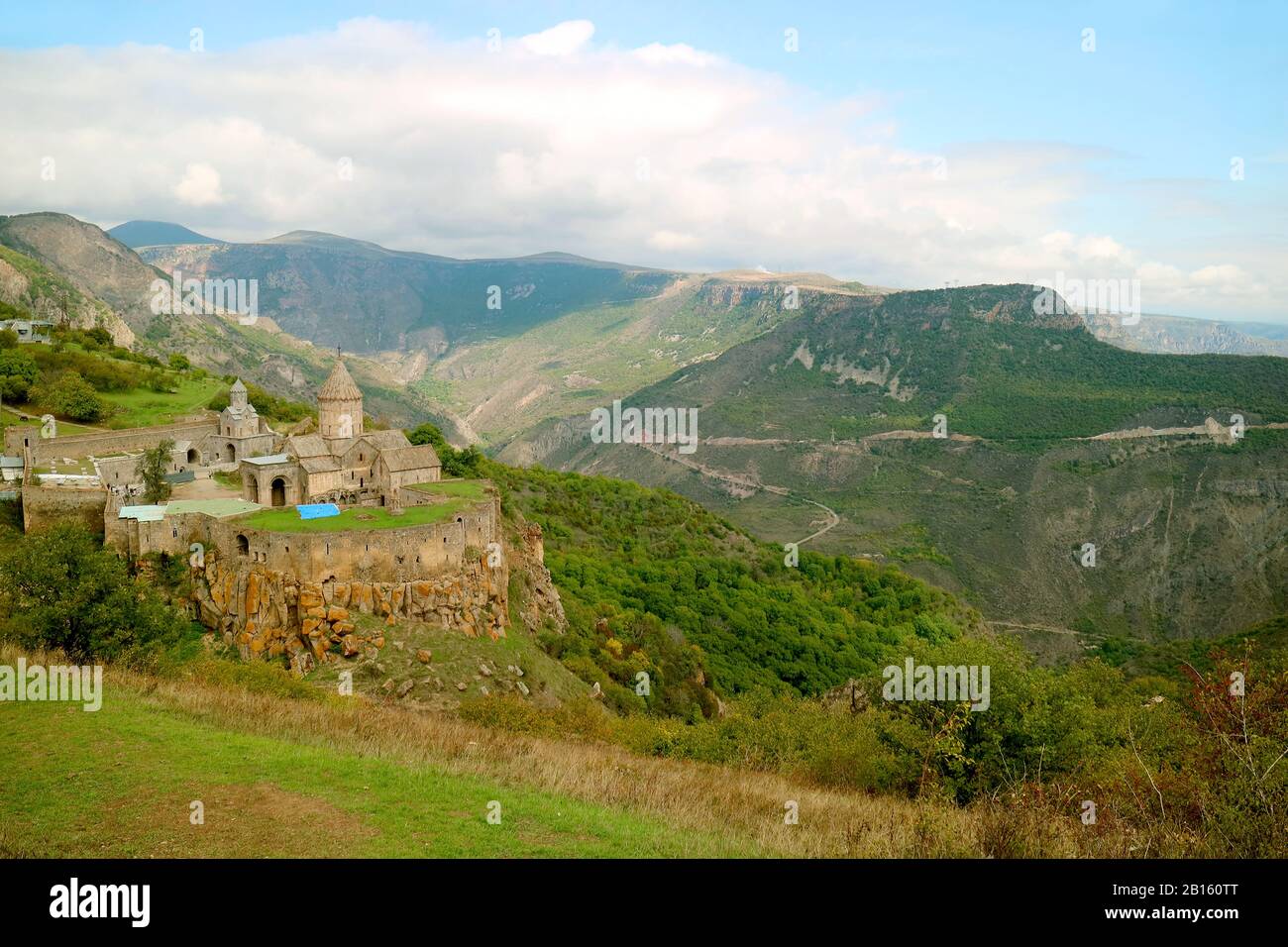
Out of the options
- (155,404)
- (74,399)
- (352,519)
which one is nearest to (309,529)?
(352,519)

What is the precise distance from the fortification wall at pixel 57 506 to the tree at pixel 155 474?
4.35 ft

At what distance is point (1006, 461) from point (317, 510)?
282 feet

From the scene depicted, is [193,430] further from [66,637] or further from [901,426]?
[901,426]

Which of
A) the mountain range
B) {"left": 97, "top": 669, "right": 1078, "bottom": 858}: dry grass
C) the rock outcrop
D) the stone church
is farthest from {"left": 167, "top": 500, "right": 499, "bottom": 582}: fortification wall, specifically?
the mountain range

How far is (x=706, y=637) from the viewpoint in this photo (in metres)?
46.7

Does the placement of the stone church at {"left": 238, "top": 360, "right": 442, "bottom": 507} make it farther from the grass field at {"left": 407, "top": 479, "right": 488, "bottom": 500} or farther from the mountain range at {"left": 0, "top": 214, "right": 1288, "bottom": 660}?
the mountain range at {"left": 0, "top": 214, "right": 1288, "bottom": 660}

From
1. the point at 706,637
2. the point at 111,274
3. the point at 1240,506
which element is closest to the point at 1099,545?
the point at 1240,506

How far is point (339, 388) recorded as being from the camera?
34.2m

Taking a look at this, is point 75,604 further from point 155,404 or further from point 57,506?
point 155,404

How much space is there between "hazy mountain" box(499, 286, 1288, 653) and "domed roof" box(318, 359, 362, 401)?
55.6 m

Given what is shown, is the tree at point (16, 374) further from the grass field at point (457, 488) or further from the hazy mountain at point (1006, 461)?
the hazy mountain at point (1006, 461)

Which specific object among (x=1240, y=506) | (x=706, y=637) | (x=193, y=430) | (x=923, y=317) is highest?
(x=923, y=317)
